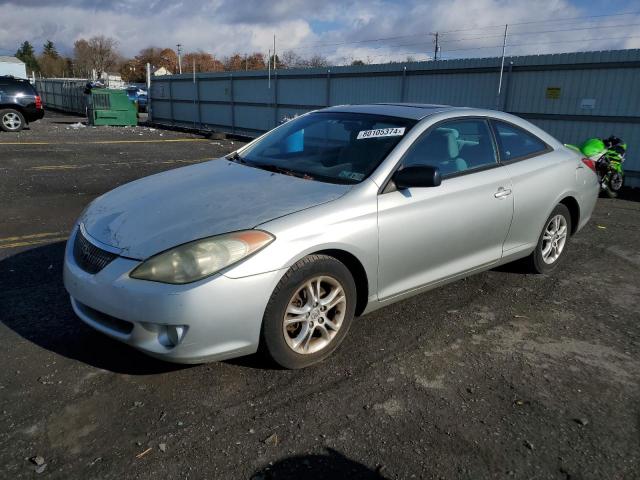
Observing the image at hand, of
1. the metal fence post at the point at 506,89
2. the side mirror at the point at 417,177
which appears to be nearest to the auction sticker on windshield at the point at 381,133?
the side mirror at the point at 417,177

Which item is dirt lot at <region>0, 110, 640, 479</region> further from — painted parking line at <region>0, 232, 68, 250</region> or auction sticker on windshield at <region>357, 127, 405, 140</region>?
auction sticker on windshield at <region>357, 127, 405, 140</region>

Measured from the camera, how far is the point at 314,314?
3125mm

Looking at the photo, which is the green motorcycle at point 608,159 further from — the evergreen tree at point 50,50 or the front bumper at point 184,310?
the evergreen tree at point 50,50

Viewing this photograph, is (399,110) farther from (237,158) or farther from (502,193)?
(237,158)

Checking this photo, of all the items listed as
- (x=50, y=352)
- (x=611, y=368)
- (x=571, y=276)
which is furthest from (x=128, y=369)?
(x=571, y=276)

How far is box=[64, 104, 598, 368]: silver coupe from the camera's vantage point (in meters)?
2.73

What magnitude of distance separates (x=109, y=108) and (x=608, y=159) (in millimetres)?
20501

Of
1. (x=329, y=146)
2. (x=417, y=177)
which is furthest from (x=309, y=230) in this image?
(x=329, y=146)

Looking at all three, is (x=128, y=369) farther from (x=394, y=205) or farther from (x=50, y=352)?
(x=394, y=205)

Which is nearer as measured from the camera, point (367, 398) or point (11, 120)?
point (367, 398)

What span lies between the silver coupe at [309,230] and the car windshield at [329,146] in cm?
2

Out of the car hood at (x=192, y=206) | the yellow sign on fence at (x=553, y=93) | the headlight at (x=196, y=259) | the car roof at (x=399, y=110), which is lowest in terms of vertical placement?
the headlight at (x=196, y=259)

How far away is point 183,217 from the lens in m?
3.03

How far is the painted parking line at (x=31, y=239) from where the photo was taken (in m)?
5.45
